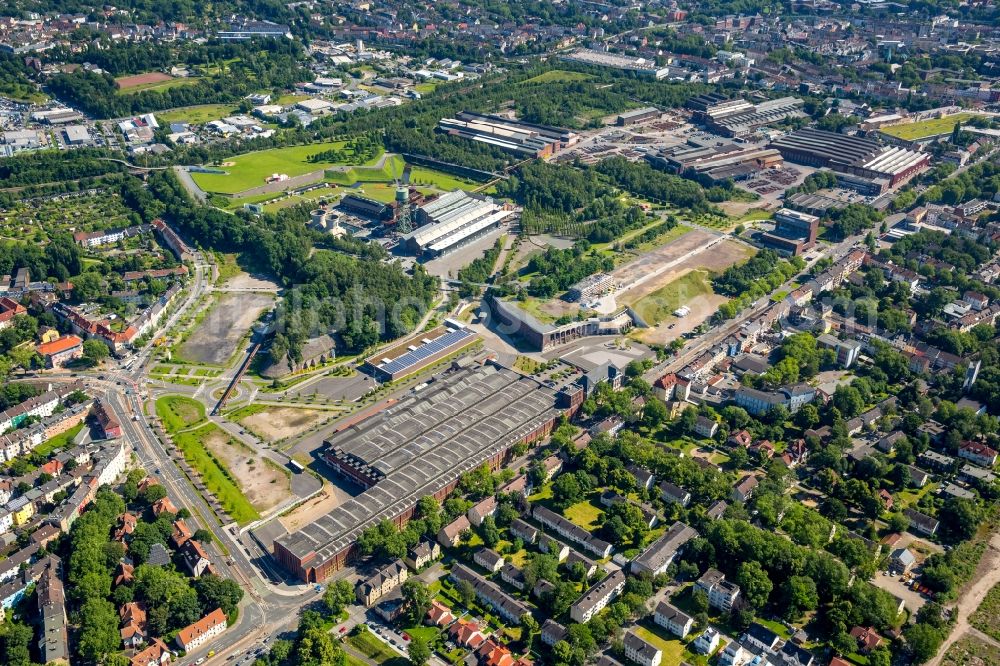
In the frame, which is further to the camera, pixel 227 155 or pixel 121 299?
pixel 227 155

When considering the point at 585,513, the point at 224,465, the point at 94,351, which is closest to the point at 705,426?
the point at 585,513

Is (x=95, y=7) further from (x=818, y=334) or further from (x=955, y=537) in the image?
(x=955, y=537)

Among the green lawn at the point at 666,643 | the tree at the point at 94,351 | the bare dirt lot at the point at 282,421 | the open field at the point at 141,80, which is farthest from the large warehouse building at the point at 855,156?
the open field at the point at 141,80

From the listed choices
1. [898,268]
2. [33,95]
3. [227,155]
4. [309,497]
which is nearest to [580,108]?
Result: [227,155]

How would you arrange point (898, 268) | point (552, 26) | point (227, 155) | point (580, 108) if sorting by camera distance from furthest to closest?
point (552, 26), point (580, 108), point (227, 155), point (898, 268)

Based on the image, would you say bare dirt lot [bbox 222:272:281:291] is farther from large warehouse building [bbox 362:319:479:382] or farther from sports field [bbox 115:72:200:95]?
sports field [bbox 115:72:200:95]

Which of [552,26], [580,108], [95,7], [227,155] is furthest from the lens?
[552,26]

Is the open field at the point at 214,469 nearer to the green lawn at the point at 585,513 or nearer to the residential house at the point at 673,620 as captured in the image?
the green lawn at the point at 585,513

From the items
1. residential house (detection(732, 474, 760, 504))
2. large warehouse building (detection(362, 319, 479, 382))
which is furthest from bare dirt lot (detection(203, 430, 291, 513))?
residential house (detection(732, 474, 760, 504))
